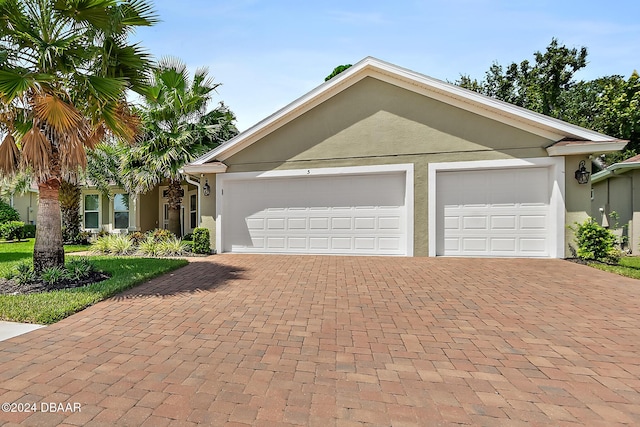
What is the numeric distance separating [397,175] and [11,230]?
18.6m

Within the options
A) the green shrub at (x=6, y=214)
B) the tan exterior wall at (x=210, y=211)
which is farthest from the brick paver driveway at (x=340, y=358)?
the green shrub at (x=6, y=214)

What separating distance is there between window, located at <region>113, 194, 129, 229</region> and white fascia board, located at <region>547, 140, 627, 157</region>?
691 inches

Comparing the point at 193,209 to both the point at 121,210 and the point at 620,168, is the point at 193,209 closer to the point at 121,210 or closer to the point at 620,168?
the point at 121,210

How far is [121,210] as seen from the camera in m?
15.2

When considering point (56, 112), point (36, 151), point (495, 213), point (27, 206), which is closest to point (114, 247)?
point (36, 151)

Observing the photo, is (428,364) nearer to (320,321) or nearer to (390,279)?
(320,321)

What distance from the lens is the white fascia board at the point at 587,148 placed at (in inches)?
297

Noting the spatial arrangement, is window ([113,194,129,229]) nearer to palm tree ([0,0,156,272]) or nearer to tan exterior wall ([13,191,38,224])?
tan exterior wall ([13,191,38,224])

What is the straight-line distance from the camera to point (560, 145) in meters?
7.91

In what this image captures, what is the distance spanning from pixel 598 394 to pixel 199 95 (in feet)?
41.8

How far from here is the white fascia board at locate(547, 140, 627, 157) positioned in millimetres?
7535

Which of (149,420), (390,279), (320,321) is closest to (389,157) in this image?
(390,279)

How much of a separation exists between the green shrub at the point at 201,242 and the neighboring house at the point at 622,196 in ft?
44.7

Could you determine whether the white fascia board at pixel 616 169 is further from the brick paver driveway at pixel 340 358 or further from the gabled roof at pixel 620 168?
the brick paver driveway at pixel 340 358
